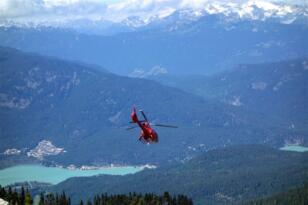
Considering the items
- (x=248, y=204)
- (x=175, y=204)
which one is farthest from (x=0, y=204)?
(x=248, y=204)

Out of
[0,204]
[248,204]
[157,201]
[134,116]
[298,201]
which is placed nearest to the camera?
[134,116]

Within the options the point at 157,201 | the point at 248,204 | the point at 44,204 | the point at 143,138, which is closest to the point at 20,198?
the point at 44,204

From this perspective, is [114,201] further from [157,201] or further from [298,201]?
[298,201]

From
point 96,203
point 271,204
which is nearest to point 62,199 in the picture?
point 96,203

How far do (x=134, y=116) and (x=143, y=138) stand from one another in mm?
5167

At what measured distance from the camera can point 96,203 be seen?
13112 centimetres

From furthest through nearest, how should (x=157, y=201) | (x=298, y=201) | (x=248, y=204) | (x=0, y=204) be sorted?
(x=248, y=204), (x=298, y=201), (x=157, y=201), (x=0, y=204)

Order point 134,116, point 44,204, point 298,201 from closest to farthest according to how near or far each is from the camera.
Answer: point 134,116 → point 44,204 → point 298,201

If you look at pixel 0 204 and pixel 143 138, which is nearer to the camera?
pixel 143 138

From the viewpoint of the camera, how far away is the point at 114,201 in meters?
130

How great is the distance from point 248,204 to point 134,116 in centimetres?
12860

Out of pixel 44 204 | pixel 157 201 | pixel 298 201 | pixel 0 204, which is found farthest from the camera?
pixel 298 201

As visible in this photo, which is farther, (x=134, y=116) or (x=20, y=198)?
(x=20, y=198)

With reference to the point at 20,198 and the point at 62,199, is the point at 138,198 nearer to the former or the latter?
the point at 62,199
